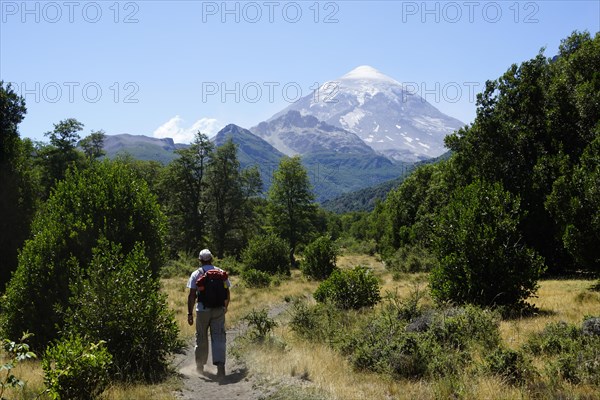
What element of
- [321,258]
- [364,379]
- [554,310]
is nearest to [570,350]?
[364,379]

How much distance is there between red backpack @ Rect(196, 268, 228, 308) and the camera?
30.1 ft

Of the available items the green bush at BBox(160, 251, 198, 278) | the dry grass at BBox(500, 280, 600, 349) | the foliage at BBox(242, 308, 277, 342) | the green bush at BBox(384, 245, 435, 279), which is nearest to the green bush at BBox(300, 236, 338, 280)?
the green bush at BBox(384, 245, 435, 279)

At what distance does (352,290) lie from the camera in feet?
53.9

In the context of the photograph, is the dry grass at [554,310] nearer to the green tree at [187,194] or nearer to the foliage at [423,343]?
the foliage at [423,343]

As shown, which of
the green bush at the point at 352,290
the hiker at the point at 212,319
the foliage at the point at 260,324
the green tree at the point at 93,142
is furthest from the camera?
the green tree at the point at 93,142

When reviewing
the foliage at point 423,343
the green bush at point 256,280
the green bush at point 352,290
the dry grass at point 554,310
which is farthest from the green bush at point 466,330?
the green bush at point 256,280

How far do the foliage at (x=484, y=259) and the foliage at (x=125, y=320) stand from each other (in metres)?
9.75

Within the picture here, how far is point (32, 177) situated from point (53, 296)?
20524mm

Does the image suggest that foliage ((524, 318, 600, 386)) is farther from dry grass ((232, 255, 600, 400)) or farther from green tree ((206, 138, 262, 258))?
green tree ((206, 138, 262, 258))

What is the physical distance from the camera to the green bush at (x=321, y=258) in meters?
31.1

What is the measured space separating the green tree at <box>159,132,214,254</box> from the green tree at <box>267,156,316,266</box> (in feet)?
27.6

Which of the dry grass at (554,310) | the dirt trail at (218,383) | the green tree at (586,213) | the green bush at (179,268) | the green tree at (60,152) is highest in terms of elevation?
the green tree at (60,152)

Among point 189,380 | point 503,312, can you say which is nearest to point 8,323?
point 189,380

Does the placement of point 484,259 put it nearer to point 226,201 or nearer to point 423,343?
point 423,343
